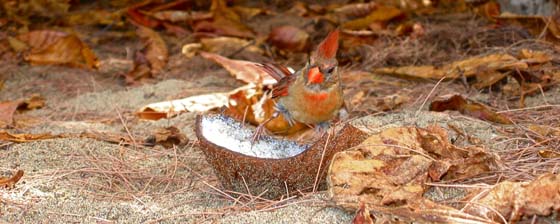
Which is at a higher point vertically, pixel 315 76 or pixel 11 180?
pixel 315 76

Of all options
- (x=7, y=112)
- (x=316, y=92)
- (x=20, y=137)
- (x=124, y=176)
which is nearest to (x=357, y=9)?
(x=7, y=112)

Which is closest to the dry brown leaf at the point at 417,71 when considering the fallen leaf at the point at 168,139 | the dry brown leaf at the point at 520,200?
the fallen leaf at the point at 168,139

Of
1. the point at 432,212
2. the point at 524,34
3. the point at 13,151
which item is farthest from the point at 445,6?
the point at 432,212

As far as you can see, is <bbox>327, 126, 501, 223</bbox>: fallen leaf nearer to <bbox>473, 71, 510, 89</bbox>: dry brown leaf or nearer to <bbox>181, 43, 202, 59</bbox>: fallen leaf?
<bbox>473, 71, 510, 89</bbox>: dry brown leaf

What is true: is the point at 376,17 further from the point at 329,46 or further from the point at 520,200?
the point at 520,200

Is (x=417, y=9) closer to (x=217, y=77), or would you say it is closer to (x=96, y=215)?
(x=217, y=77)

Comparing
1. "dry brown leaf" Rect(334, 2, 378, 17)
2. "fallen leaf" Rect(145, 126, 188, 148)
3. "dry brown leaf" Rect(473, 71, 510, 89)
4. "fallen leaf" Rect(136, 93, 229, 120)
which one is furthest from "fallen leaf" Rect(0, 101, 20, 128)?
"dry brown leaf" Rect(334, 2, 378, 17)
